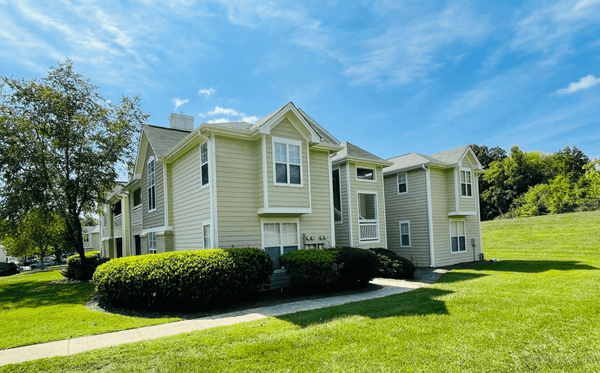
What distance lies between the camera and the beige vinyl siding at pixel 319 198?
1372cm

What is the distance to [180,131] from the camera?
59.9 ft

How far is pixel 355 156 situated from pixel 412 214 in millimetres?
5327

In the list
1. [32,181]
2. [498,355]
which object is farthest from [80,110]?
[498,355]

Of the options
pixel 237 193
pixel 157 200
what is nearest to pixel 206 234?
pixel 237 193

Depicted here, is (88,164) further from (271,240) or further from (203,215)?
(271,240)

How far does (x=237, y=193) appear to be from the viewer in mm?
11898

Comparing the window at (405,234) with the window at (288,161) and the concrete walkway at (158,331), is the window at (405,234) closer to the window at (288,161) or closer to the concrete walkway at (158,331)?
the concrete walkway at (158,331)

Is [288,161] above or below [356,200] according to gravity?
above

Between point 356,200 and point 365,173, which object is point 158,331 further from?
point 365,173

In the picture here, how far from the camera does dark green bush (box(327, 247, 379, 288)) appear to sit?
11703 mm

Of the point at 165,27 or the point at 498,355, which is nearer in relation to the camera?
the point at 498,355

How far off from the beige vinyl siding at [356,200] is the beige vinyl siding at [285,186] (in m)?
5.14

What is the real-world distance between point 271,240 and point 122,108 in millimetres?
13486

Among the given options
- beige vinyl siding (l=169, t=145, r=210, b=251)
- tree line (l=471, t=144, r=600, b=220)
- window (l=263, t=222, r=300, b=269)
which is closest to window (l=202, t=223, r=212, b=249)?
beige vinyl siding (l=169, t=145, r=210, b=251)
